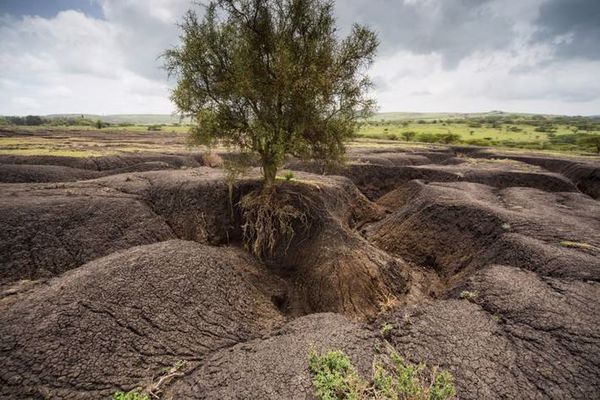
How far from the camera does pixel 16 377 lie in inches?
213

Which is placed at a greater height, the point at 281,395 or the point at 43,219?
the point at 43,219

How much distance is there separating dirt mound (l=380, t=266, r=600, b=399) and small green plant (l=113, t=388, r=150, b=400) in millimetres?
4813

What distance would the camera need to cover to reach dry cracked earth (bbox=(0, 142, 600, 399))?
5867 mm

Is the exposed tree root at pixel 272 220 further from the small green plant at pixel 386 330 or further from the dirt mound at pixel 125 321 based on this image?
the small green plant at pixel 386 330

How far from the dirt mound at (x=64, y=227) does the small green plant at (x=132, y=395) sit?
5.90 metres

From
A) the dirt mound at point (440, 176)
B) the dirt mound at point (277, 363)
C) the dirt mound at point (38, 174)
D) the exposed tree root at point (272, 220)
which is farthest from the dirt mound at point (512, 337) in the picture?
the dirt mound at point (38, 174)

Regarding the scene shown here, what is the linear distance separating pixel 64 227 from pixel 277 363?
899cm

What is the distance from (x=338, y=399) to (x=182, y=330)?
3791mm

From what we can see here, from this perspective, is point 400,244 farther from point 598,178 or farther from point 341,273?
point 598,178

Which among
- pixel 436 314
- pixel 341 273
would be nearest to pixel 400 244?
pixel 341 273

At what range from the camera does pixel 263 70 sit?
39.0 feet

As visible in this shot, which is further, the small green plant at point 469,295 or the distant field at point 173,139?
the distant field at point 173,139

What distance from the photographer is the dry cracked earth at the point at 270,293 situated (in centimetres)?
587

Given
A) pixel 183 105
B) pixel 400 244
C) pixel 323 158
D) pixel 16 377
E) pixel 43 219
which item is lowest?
pixel 400 244
